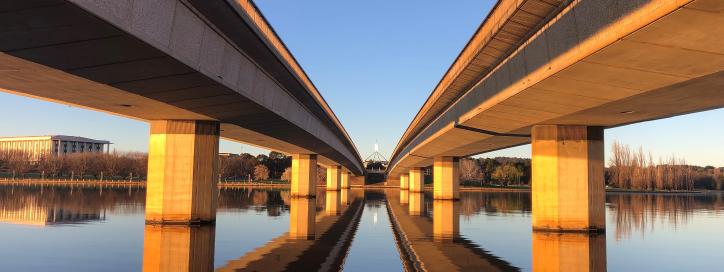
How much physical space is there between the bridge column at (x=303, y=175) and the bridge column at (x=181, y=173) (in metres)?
31.9

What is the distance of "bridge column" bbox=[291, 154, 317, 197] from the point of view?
188 feet

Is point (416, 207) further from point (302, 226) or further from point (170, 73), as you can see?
point (170, 73)

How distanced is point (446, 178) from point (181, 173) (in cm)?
3615

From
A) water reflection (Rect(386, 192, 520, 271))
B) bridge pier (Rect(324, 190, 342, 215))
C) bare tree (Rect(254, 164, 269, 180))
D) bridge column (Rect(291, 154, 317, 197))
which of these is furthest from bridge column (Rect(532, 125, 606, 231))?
bare tree (Rect(254, 164, 269, 180))

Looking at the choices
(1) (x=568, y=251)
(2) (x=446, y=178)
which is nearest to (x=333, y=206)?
(2) (x=446, y=178)

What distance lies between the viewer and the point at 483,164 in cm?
14662

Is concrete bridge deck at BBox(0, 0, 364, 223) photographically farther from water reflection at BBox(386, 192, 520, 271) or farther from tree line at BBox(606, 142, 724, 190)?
tree line at BBox(606, 142, 724, 190)

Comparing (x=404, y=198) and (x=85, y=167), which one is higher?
(x=85, y=167)

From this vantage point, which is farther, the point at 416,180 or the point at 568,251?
the point at 416,180

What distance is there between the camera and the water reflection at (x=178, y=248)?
45.9 feet

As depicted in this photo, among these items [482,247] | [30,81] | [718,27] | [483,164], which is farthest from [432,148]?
[483,164]

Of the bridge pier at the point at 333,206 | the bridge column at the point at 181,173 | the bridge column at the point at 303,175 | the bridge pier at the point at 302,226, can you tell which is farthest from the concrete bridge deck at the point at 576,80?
the bridge column at the point at 303,175

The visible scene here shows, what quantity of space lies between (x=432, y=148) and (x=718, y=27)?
36.2 meters

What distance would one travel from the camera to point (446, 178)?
56281 millimetres
